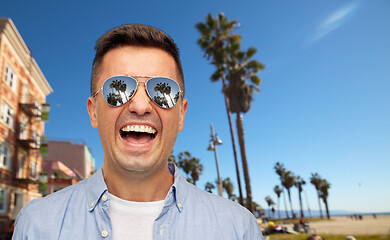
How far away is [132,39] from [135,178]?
977 millimetres

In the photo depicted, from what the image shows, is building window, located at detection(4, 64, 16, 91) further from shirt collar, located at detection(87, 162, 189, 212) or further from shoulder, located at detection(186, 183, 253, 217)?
shoulder, located at detection(186, 183, 253, 217)

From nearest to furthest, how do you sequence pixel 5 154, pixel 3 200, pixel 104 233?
pixel 104 233 → pixel 3 200 → pixel 5 154

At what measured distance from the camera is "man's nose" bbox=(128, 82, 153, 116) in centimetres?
184

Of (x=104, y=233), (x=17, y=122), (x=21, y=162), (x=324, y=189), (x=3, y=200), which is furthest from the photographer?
(x=324, y=189)

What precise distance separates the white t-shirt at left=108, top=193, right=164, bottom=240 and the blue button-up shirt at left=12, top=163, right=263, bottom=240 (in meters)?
0.04

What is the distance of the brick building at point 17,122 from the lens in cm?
1909

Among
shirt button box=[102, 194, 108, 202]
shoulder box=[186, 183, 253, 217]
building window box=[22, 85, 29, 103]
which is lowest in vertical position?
shoulder box=[186, 183, 253, 217]

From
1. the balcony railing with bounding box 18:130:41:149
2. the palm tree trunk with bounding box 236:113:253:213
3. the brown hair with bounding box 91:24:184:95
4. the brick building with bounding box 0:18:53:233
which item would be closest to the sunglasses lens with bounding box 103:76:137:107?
the brown hair with bounding box 91:24:184:95

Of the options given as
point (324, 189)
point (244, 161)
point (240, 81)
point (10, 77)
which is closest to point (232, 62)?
point (240, 81)

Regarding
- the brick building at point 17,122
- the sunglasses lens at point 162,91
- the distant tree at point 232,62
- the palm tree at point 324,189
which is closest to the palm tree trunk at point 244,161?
the distant tree at point 232,62

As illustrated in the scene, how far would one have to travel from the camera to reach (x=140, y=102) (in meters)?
1.87

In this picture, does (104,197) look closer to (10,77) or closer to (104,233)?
(104,233)

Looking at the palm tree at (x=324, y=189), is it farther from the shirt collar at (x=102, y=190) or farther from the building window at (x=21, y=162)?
the shirt collar at (x=102, y=190)

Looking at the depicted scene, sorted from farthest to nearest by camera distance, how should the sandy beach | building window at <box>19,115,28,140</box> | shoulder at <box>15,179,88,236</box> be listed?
building window at <box>19,115,28,140</box> → the sandy beach → shoulder at <box>15,179,88,236</box>
